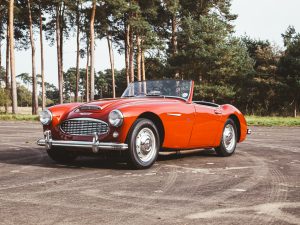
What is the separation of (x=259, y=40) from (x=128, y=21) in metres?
15.9

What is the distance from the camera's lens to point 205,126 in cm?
746

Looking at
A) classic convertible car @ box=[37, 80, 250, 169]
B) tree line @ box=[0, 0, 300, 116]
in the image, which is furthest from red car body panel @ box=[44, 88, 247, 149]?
tree line @ box=[0, 0, 300, 116]

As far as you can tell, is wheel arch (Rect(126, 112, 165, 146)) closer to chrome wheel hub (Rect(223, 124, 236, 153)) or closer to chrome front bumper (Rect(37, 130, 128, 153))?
chrome front bumper (Rect(37, 130, 128, 153))

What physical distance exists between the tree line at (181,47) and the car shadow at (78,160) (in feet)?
89.0

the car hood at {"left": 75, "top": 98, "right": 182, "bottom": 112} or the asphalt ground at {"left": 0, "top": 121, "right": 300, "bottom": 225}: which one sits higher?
the car hood at {"left": 75, "top": 98, "right": 182, "bottom": 112}

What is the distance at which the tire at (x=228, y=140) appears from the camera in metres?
8.17

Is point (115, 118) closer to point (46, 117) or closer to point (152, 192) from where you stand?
point (46, 117)

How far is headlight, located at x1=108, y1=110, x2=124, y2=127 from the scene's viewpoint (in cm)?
598

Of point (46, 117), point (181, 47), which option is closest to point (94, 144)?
point (46, 117)

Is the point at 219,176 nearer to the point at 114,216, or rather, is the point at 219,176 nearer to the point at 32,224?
the point at 114,216

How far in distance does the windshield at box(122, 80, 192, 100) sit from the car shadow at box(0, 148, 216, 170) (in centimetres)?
120

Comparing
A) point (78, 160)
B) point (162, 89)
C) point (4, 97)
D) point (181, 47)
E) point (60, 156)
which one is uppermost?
point (181, 47)

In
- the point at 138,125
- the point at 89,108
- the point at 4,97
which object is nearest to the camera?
the point at 138,125

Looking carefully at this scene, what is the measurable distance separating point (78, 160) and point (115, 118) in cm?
199
